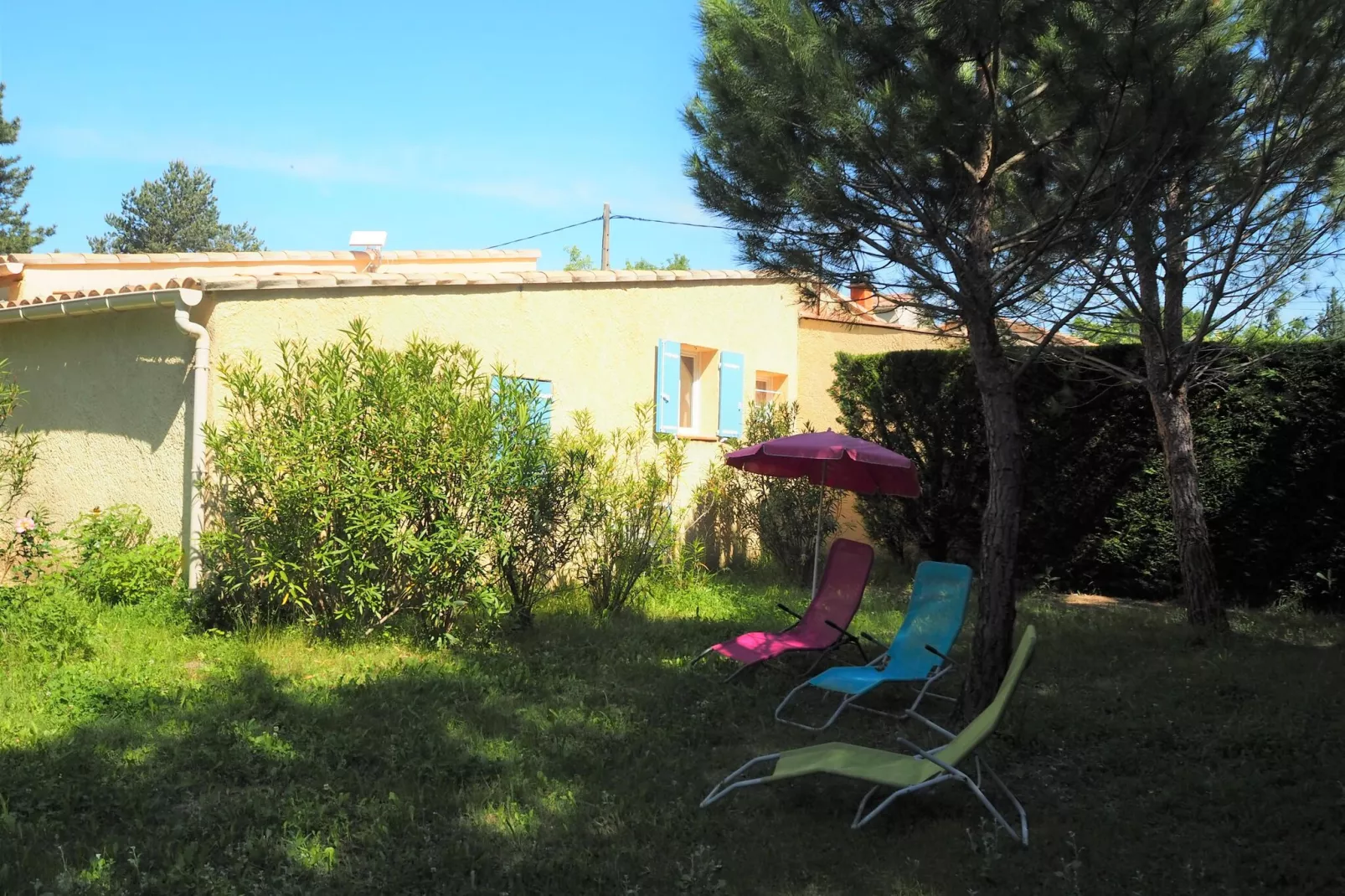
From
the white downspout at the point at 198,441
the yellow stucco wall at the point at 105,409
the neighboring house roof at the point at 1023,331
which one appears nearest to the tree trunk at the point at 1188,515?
the neighboring house roof at the point at 1023,331

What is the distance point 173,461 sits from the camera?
8258 mm

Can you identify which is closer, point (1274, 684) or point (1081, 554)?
point (1274, 684)

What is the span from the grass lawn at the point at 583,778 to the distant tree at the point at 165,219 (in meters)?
42.0

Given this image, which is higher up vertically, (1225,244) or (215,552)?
(1225,244)

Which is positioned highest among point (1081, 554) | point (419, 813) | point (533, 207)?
point (533, 207)

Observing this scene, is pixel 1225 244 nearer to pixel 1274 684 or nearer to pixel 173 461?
pixel 1274 684

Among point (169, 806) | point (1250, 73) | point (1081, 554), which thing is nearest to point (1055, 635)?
point (1081, 554)

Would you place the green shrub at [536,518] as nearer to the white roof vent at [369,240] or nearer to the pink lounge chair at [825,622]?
the pink lounge chair at [825,622]

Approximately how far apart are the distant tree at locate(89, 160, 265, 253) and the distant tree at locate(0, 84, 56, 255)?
877cm

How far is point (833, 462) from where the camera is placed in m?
8.91

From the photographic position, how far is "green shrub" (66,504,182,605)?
25.8 ft

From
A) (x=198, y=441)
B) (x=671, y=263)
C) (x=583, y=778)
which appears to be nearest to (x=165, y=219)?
(x=671, y=263)

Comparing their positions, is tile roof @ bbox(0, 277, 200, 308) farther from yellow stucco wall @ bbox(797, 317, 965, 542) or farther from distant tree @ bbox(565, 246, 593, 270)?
distant tree @ bbox(565, 246, 593, 270)

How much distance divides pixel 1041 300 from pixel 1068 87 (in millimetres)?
1563
